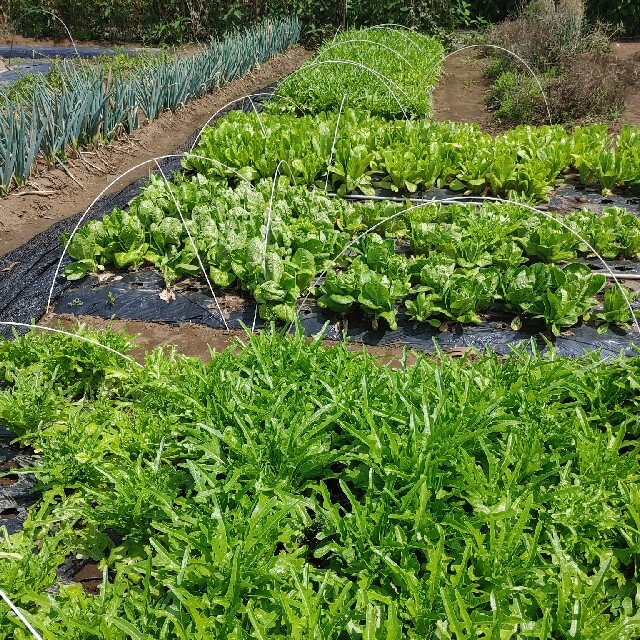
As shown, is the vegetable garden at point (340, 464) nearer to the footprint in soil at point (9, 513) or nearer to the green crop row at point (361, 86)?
the footprint in soil at point (9, 513)

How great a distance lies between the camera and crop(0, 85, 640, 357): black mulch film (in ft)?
10.9

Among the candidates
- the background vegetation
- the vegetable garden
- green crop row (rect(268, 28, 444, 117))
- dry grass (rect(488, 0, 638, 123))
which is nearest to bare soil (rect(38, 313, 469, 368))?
the vegetable garden

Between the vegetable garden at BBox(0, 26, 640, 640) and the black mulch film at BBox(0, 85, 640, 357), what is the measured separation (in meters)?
0.07

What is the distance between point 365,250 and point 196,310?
1.12 metres

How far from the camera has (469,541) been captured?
174 centimetres

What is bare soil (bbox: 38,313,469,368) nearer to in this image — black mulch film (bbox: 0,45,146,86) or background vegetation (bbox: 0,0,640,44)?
black mulch film (bbox: 0,45,146,86)

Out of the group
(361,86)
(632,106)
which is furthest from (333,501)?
(632,106)

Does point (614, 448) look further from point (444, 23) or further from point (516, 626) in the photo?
point (444, 23)

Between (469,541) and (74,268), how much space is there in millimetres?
3141

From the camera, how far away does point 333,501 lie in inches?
86.3

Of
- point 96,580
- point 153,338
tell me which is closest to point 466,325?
point 153,338

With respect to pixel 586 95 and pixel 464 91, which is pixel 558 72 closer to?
pixel 464 91

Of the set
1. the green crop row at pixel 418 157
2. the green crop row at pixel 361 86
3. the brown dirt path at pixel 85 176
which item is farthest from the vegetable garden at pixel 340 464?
the green crop row at pixel 361 86

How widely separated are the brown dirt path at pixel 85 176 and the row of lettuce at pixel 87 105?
4.7 inches
